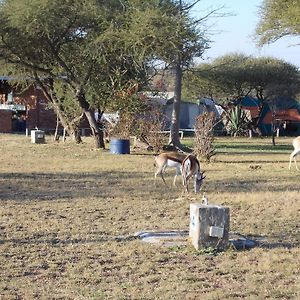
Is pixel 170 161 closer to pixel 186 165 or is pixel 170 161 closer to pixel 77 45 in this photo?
pixel 186 165

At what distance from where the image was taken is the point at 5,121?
41.9 meters

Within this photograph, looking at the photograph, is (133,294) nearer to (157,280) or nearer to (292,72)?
(157,280)

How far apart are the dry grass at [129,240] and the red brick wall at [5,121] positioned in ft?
81.5

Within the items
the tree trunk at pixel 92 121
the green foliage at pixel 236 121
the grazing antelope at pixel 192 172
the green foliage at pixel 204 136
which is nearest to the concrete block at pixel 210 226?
the grazing antelope at pixel 192 172

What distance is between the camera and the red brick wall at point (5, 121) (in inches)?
1639

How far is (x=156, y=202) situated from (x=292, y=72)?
34.9m

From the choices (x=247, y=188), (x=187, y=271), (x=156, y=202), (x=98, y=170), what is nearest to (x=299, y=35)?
(x=98, y=170)

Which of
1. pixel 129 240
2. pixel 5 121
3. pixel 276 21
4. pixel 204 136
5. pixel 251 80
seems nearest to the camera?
pixel 129 240

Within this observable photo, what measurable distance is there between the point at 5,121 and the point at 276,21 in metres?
21.3

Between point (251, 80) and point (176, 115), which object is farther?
point (251, 80)

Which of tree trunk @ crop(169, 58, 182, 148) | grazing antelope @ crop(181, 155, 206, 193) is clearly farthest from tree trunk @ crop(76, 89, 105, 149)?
grazing antelope @ crop(181, 155, 206, 193)

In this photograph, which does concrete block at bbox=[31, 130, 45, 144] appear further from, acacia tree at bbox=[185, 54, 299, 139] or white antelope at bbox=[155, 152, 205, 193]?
white antelope at bbox=[155, 152, 205, 193]

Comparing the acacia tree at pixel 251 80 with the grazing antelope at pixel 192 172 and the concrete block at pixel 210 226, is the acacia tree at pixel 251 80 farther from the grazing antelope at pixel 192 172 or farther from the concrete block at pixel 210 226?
the concrete block at pixel 210 226

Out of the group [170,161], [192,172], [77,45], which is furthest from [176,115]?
[192,172]
